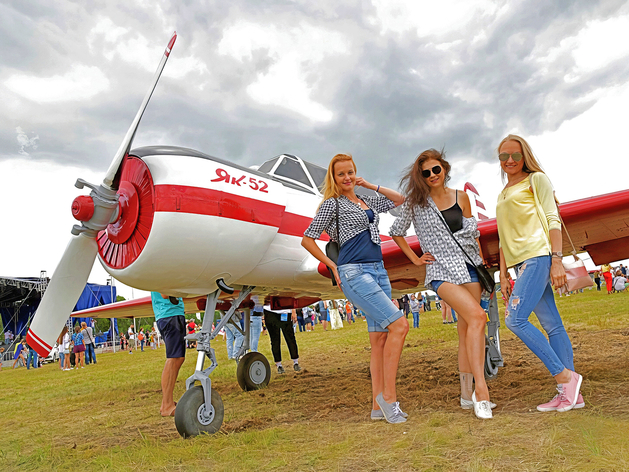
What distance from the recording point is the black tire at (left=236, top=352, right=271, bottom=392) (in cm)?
621

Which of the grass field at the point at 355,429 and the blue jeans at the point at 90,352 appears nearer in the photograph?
the grass field at the point at 355,429

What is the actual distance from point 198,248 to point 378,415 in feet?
6.38


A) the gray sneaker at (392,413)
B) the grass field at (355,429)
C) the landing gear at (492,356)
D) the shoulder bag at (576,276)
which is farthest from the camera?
the landing gear at (492,356)

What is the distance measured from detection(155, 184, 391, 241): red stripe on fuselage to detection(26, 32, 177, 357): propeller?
458 millimetres

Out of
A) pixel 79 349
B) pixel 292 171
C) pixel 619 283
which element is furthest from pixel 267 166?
pixel 619 283

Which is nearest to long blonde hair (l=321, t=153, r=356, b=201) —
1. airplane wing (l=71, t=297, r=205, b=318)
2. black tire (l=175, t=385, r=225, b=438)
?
black tire (l=175, t=385, r=225, b=438)

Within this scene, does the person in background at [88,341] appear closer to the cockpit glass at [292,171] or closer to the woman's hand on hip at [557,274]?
the cockpit glass at [292,171]

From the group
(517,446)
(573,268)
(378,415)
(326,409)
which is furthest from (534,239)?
(326,409)

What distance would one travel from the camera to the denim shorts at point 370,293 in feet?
10.2

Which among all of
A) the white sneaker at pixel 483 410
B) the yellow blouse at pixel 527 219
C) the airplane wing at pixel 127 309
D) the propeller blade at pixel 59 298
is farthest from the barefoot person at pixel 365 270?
the airplane wing at pixel 127 309

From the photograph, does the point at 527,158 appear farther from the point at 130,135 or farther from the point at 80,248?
the point at 80,248

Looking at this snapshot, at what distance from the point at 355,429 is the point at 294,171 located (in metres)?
3.10

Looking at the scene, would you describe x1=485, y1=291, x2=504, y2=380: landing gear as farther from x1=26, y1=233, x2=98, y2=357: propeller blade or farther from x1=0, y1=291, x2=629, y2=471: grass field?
x1=26, y1=233, x2=98, y2=357: propeller blade

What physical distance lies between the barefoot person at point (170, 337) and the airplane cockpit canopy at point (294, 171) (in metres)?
1.87
